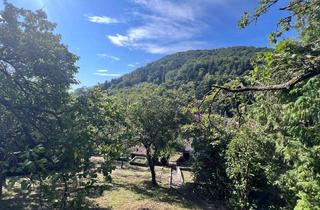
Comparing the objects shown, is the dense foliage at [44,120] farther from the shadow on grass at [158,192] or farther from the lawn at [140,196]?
the shadow on grass at [158,192]

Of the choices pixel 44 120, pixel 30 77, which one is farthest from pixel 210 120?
pixel 30 77

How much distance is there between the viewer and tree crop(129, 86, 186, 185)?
18.4 metres

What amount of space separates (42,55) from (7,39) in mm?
801

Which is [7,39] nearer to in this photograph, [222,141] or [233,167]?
[233,167]

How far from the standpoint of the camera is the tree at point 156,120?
1844cm

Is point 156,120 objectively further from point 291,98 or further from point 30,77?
point 291,98

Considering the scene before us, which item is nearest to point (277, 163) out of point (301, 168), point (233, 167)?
point (233, 167)

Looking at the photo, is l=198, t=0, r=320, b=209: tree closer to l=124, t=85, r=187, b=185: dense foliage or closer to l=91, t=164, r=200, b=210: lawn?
l=91, t=164, r=200, b=210: lawn

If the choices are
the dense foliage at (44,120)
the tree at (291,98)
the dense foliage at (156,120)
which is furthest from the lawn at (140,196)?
the dense foliage at (44,120)

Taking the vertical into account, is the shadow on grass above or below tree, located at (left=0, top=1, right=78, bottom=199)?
below

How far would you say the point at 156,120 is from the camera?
18.4 meters

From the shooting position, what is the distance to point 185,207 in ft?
44.7

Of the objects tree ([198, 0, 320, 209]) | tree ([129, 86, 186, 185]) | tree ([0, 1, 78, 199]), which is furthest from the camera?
tree ([129, 86, 186, 185])

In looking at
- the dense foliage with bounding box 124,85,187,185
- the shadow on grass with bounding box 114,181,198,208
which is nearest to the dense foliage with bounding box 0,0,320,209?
the shadow on grass with bounding box 114,181,198,208
